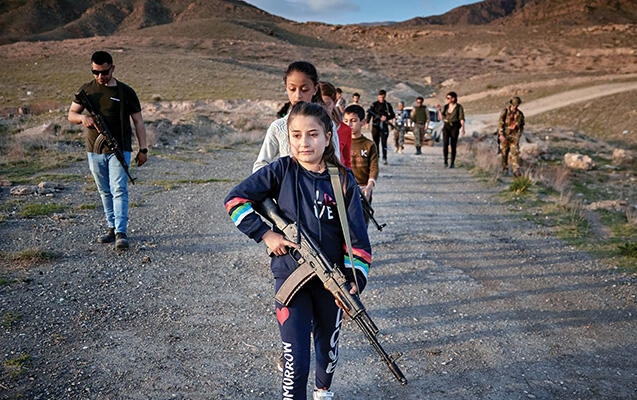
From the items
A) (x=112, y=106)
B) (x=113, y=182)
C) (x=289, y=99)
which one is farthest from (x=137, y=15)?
(x=289, y=99)

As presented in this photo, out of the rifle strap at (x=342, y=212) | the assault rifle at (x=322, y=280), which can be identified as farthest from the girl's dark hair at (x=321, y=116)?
the assault rifle at (x=322, y=280)

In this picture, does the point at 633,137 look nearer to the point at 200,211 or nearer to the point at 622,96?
the point at 622,96

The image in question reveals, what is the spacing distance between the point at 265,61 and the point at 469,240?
48.7 meters

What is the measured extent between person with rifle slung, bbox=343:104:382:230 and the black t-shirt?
2.45 meters

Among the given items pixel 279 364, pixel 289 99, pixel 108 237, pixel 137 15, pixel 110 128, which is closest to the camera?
pixel 289 99

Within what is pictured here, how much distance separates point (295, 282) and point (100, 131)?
12.5 feet

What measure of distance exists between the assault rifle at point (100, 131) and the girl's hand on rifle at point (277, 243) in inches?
139

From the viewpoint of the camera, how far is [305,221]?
2.42m

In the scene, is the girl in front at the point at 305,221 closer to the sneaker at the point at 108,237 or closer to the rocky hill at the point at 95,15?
the sneaker at the point at 108,237

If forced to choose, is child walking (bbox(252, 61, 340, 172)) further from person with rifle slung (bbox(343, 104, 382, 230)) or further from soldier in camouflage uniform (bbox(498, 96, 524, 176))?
soldier in camouflage uniform (bbox(498, 96, 524, 176))

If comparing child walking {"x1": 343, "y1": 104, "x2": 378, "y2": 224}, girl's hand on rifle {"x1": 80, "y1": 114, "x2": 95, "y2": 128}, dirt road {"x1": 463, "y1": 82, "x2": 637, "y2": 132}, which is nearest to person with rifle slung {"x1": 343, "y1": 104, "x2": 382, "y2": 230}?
child walking {"x1": 343, "y1": 104, "x2": 378, "y2": 224}

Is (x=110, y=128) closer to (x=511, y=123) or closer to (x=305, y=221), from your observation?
(x=305, y=221)

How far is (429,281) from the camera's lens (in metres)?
5.11

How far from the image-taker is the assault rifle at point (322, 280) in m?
2.29
